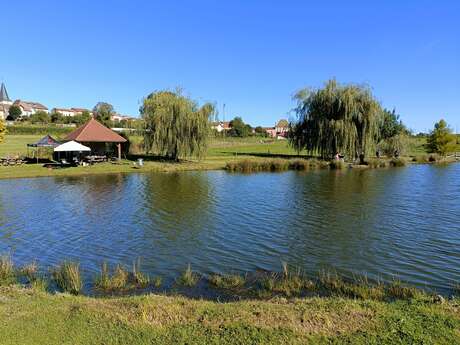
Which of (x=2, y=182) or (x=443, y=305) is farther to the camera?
(x=2, y=182)

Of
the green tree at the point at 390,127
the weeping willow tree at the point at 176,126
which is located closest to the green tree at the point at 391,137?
the green tree at the point at 390,127

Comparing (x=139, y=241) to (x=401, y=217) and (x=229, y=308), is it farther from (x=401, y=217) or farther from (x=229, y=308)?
(x=401, y=217)

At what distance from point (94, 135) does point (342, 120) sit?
1026 inches

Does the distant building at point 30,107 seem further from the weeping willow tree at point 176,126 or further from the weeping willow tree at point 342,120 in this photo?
the weeping willow tree at point 342,120

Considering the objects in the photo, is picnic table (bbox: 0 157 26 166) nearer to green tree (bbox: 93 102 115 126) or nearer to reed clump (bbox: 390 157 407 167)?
reed clump (bbox: 390 157 407 167)

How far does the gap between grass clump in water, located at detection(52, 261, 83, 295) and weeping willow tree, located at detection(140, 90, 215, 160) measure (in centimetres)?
2999

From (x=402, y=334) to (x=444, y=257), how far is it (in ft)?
21.6

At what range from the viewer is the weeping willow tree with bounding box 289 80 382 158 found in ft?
133

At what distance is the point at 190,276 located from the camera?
9258 millimetres

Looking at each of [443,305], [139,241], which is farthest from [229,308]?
[139,241]

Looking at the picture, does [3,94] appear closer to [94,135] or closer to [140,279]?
[94,135]

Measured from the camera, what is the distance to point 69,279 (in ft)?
29.1

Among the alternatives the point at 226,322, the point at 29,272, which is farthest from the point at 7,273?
the point at 226,322

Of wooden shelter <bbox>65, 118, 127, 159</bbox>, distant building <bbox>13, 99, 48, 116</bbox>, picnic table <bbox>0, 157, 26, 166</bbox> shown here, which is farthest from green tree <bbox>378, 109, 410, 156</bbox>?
distant building <bbox>13, 99, 48, 116</bbox>
